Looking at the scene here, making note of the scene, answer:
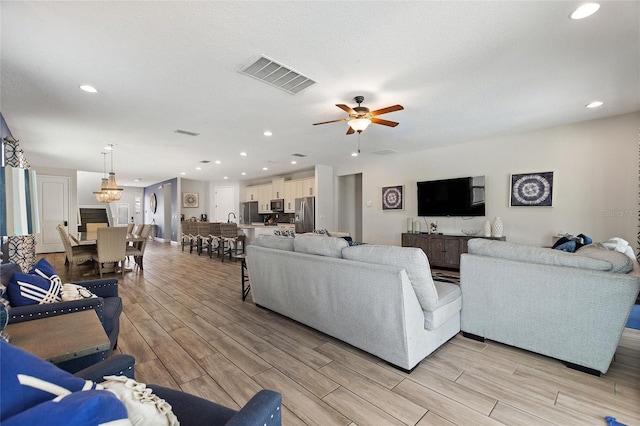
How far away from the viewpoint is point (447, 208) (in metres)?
5.61

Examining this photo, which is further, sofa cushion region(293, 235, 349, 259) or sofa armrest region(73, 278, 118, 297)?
sofa cushion region(293, 235, 349, 259)

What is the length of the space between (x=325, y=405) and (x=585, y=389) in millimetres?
1814

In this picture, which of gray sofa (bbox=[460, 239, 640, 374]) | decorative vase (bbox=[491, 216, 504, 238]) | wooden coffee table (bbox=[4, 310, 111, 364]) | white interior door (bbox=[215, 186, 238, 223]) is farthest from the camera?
white interior door (bbox=[215, 186, 238, 223])

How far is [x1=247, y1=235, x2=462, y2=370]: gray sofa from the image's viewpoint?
80.6 inches

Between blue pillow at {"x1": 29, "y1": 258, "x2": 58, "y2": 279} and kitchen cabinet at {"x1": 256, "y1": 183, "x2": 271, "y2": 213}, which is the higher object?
kitchen cabinet at {"x1": 256, "y1": 183, "x2": 271, "y2": 213}

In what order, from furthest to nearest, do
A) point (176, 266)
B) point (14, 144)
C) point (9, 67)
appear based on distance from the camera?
point (176, 266) → point (14, 144) → point (9, 67)

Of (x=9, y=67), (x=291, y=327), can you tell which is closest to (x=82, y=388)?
(x=291, y=327)

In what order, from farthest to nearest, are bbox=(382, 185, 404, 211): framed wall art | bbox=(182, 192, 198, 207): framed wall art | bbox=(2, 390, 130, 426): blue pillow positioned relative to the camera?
bbox=(182, 192, 198, 207): framed wall art
bbox=(382, 185, 404, 211): framed wall art
bbox=(2, 390, 130, 426): blue pillow

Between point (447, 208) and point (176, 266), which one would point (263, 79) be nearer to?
point (447, 208)

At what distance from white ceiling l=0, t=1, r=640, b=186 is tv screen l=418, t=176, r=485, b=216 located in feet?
3.63

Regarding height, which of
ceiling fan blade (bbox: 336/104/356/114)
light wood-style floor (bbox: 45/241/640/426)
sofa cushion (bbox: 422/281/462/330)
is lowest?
light wood-style floor (bbox: 45/241/640/426)

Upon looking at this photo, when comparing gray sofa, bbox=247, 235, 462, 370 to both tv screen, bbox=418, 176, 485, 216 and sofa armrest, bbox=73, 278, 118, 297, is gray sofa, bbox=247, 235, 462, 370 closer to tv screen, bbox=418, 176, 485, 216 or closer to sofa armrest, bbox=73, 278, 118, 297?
sofa armrest, bbox=73, 278, 118, 297

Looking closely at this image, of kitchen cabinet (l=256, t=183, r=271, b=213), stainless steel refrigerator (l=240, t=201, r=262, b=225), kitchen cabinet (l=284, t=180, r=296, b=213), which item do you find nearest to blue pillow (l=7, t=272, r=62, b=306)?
kitchen cabinet (l=284, t=180, r=296, b=213)

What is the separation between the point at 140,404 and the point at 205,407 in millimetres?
365
